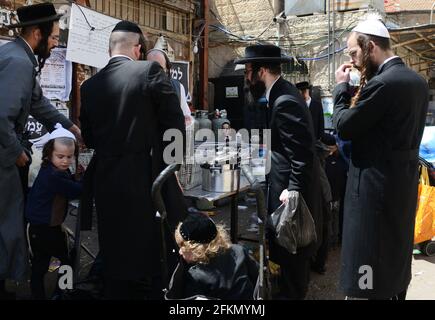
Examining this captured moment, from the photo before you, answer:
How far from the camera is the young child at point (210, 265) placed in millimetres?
2373

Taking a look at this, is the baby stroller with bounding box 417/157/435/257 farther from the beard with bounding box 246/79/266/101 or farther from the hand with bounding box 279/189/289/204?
the beard with bounding box 246/79/266/101

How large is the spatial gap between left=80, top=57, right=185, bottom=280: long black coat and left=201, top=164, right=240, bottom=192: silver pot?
0.61 meters

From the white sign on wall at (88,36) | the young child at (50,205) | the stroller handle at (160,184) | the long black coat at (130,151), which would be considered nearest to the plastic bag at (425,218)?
the long black coat at (130,151)

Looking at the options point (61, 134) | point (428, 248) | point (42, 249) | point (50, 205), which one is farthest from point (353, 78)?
point (42, 249)

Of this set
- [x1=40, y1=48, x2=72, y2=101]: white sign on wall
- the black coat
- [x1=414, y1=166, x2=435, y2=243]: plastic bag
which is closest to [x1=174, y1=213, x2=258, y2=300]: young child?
[x1=414, y1=166, x2=435, y2=243]: plastic bag

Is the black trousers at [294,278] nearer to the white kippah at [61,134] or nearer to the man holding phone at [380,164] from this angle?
the man holding phone at [380,164]

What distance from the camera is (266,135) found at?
3.26m

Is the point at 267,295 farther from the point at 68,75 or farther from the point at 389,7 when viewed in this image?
the point at 389,7

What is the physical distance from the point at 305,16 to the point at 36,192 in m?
9.90

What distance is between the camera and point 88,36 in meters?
6.60

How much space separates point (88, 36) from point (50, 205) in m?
4.07

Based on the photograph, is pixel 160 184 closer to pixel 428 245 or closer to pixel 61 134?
pixel 61 134

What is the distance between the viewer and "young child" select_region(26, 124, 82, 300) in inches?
128
